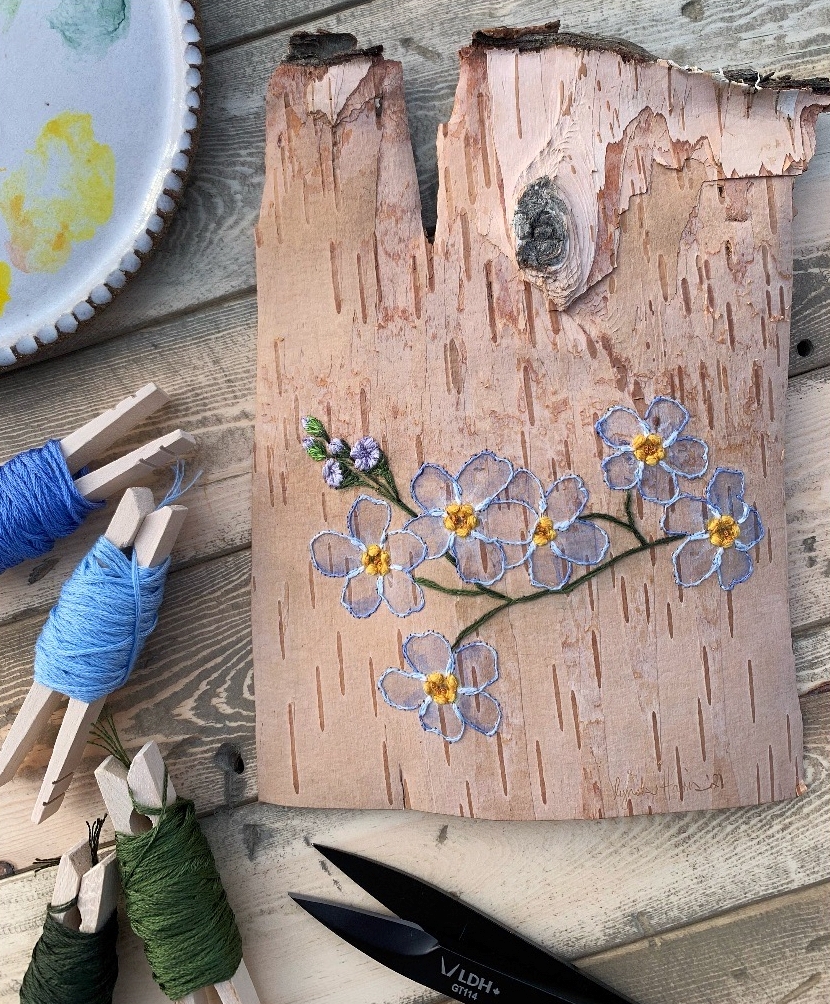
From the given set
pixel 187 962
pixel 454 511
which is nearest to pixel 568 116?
pixel 454 511

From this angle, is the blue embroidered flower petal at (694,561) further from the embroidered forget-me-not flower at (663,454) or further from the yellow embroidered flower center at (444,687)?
the yellow embroidered flower center at (444,687)

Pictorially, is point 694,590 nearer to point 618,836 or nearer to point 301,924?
point 618,836

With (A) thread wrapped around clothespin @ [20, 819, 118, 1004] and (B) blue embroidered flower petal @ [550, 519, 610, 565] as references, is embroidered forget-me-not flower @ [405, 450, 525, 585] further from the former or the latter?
(A) thread wrapped around clothespin @ [20, 819, 118, 1004]

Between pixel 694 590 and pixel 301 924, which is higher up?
pixel 694 590

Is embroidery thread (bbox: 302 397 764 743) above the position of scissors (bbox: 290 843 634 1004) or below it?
above

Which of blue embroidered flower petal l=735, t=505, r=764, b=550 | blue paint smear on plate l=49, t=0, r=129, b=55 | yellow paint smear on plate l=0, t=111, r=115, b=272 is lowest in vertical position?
blue embroidered flower petal l=735, t=505, r=764, b=550

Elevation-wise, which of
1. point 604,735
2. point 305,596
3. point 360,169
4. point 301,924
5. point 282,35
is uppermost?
point 282,35

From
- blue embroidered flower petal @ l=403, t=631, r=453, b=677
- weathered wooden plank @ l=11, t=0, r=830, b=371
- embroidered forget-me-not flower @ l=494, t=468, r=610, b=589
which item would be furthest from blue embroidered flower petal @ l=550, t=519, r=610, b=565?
weathered wooden plank @ l=11, t=0, r=830, b=371

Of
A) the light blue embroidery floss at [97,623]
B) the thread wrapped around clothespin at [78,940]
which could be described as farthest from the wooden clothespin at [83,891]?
the light blue embroidery floss at [97,623]
